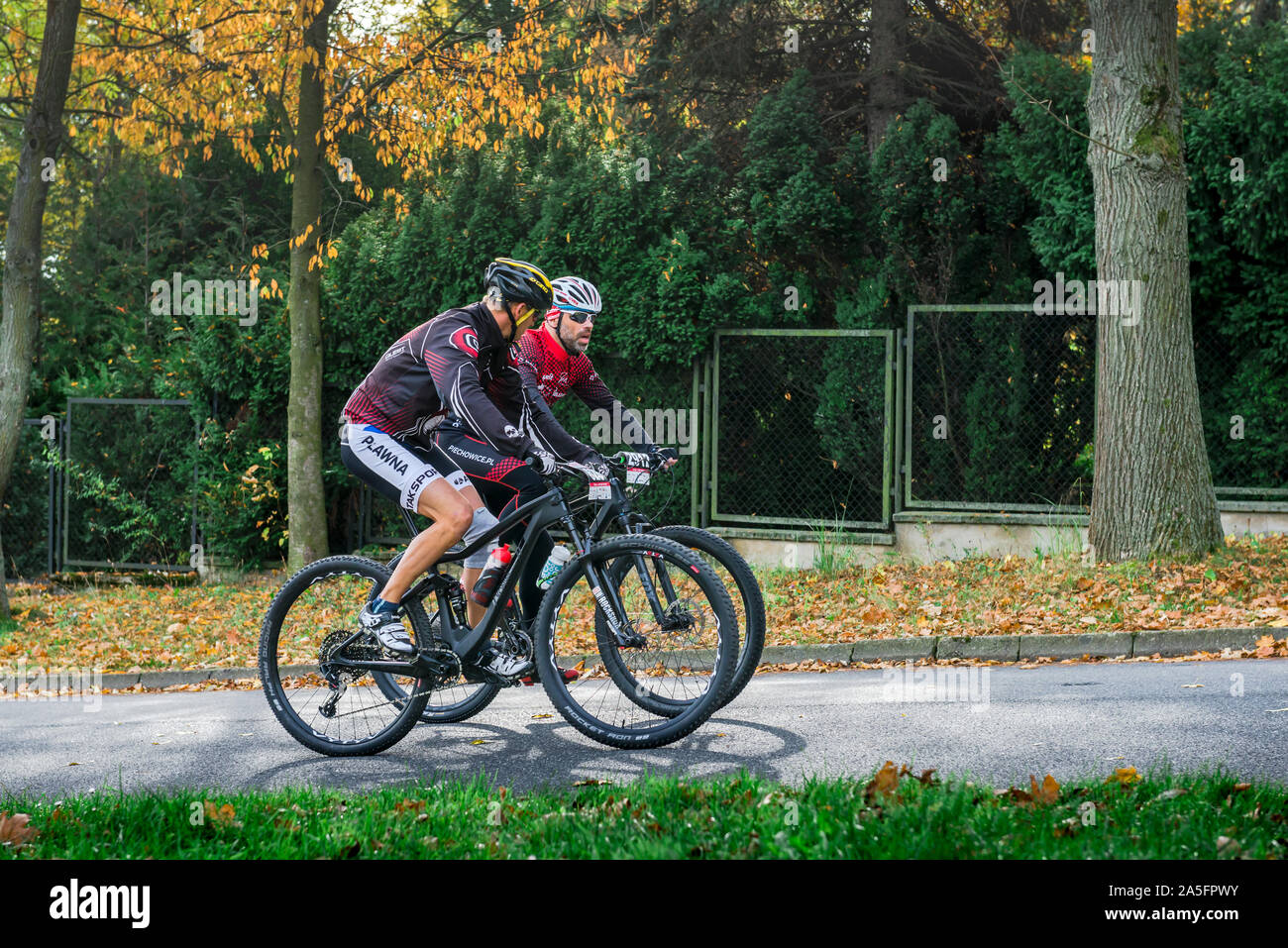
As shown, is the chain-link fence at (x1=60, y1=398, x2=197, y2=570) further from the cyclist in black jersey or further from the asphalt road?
the cyclist in black jersey

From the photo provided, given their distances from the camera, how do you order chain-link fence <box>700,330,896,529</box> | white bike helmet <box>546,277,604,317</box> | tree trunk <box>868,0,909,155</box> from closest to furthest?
white bike helmet <box>546,277,604,317</box> < chain-link fence <box>700,330,896,529</box> < tree trunk <box>868,0,909,155</box>

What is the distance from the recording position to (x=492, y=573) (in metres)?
5.38

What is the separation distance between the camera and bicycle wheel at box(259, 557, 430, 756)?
18.1 feet

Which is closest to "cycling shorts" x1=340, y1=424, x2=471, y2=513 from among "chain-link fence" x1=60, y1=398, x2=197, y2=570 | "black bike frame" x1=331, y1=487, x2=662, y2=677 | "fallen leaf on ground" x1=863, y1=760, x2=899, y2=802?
"black bike frame" x1=331, y1=487, x2=662, y2=677

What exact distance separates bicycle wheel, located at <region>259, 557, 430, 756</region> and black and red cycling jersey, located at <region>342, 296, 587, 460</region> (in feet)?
2.28

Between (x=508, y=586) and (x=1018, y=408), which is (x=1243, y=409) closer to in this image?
(x=1018, y=408)

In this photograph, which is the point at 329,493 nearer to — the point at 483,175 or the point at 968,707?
the point at 483,175

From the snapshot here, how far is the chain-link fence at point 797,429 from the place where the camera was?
1273 cm

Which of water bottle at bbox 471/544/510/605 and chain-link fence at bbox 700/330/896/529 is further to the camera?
chain-link fence at bbox 700/330/896/529

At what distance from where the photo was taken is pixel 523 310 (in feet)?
18.0

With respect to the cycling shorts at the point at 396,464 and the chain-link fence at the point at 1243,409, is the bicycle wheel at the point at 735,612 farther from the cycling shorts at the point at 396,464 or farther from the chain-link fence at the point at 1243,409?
the chain-link fence at the point at 1243,409

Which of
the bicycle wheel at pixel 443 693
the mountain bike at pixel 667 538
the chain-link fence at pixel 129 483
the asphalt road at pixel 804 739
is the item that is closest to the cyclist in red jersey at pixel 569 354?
the mountain bike at pixel 667 538

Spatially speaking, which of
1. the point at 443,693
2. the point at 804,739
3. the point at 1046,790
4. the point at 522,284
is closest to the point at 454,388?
the point at 522,284

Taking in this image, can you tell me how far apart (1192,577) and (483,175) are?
8564mm
